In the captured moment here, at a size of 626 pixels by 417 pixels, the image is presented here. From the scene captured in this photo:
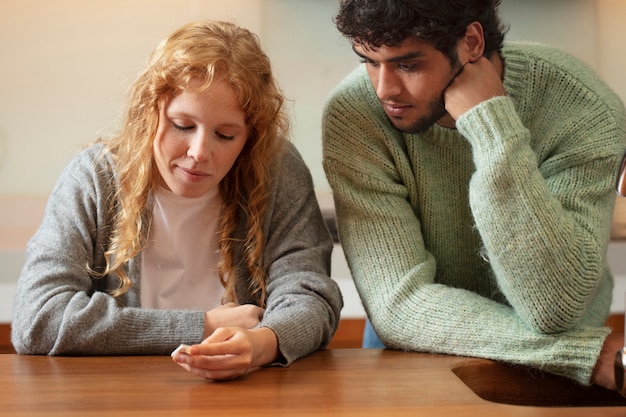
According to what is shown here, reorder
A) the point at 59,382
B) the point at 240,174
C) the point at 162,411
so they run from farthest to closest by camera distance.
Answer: the point at 240,174, the point at 59,382, the point at 162,411

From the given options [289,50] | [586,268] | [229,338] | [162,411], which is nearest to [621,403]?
[586,268]

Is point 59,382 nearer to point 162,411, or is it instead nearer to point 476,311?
point 162,411

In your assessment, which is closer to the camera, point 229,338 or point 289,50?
point 229,338

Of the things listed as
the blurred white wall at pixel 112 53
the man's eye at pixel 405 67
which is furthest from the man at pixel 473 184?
the blurred white wall at pixel 112 53

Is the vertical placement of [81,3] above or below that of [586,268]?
above

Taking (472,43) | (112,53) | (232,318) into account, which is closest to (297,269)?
(232,318)

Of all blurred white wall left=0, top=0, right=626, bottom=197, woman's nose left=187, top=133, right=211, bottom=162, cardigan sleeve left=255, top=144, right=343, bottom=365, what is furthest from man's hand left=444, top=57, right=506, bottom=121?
blurred white wall left=0, top=0, right=626, bottom=197

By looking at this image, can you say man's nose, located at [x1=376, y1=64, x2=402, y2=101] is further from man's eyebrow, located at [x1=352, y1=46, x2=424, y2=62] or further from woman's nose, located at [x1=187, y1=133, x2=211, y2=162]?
woman's nose, located at [x1=187, y1=133, x2=211, y2=162]

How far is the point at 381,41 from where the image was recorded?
1495 millimetres

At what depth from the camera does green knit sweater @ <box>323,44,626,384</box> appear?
4.76 ft

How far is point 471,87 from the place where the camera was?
1569 millimetres

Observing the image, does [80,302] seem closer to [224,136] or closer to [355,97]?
[224,136]

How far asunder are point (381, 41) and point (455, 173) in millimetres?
313

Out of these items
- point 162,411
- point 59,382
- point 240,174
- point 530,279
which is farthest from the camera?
point 240,174
